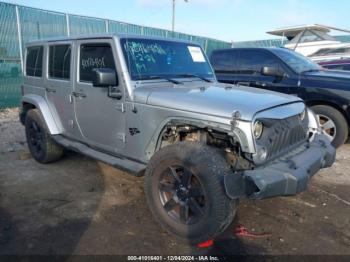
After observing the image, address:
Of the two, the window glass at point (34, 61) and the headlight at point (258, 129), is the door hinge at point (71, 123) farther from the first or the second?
the headlight at point (258, 129)

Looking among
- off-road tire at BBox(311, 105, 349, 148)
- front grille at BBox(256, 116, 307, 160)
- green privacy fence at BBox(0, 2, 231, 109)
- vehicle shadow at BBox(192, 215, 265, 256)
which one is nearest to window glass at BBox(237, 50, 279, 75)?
off-road tire at BBox(311, 105, 349, 148)

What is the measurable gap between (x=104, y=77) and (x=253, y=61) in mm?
4400

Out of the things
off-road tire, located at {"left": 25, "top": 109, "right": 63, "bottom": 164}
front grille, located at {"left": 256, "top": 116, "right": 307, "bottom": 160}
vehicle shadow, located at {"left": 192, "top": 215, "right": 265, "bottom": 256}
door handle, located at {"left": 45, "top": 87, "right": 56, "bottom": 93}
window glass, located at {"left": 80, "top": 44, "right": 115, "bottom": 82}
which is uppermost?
window glass, located at {"left": 80, "top": 44, "right": 115, "bottom": 82}

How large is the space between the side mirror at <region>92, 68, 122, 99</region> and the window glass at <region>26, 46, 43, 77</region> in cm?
206

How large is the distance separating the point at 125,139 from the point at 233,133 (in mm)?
1386

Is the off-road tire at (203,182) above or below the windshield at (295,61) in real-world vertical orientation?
below

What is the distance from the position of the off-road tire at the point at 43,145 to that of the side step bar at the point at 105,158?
30 centimetres

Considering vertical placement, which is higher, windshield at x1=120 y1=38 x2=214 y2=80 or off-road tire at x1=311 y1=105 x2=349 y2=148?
windshield at x1=120 y1=38 x2=214 y2=80

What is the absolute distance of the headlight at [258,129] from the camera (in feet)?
9.34

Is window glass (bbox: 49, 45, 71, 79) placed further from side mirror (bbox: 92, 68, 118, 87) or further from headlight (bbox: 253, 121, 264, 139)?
headlight (bbox: 253, 121, 264, 139)

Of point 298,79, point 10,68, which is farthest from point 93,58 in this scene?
point 10,68

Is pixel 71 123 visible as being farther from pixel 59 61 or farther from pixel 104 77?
pixel 104 77

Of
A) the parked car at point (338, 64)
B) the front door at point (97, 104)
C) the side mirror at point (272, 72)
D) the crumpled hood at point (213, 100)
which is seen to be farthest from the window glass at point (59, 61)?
the parked car at point (338, 64)

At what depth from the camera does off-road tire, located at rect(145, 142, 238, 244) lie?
111 inches
